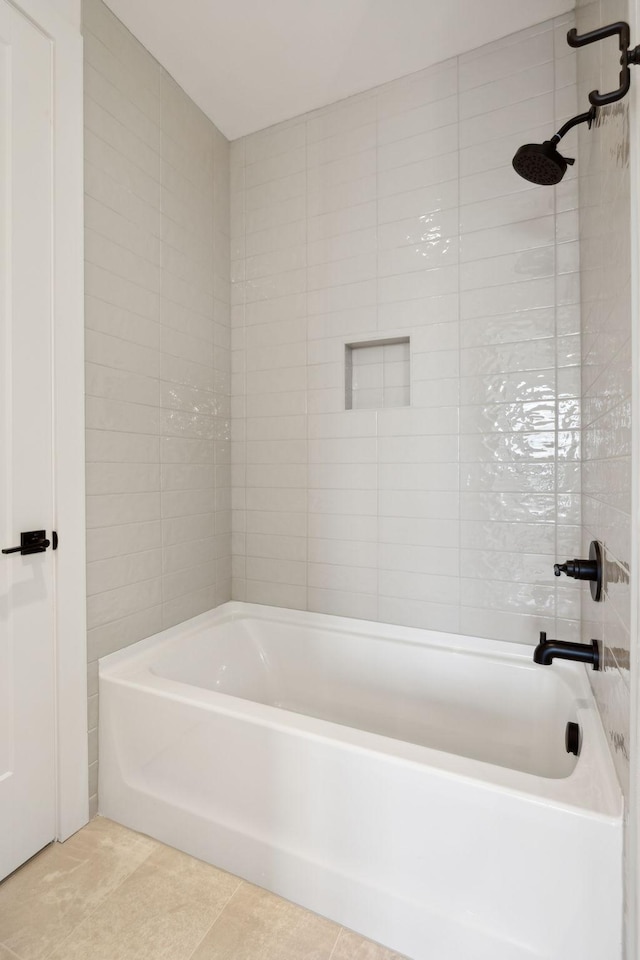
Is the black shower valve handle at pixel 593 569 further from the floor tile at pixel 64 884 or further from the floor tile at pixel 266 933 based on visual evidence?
the floor tile at pixel 64 884

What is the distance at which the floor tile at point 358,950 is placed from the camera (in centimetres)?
120

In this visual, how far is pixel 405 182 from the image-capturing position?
2.04 meters

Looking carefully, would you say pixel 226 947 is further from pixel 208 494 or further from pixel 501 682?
pixel 208 494

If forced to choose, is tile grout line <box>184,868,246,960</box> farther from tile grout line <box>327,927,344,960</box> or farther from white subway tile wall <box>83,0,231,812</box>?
white subway tile wall <box>83,0,231,812</box>

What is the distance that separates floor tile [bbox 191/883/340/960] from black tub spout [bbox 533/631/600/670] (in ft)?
2.97

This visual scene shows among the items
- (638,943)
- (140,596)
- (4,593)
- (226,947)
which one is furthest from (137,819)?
(638,943)

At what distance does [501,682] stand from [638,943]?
0.95m

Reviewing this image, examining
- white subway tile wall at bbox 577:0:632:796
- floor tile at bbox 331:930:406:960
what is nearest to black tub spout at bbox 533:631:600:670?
white subway tile wall at bbox 577:0:632:796

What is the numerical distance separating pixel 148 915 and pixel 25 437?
1.39 m

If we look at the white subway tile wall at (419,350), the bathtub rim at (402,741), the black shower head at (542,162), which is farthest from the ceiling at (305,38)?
the bathtub rim at (402,741)

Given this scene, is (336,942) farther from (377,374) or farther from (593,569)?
(377,374)

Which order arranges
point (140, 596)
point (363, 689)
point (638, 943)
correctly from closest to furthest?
point (638, 943) < point (140, 596) < point (363, 689)

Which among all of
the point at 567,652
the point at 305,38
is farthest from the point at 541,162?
the point at 567,652

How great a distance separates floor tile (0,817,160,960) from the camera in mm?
1255
